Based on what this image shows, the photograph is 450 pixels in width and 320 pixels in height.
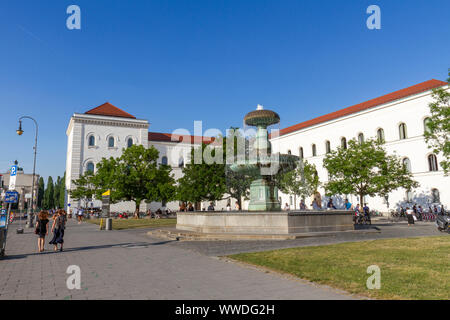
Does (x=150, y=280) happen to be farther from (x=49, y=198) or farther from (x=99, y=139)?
(x=49, y=198)

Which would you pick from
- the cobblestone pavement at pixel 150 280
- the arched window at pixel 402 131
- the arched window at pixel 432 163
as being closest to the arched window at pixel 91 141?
the arched window at pixel 402 131

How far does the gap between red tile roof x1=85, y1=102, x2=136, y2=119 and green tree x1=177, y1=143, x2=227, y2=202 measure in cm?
2792

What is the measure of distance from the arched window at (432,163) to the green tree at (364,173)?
3.27 m

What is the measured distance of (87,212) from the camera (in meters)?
49.9

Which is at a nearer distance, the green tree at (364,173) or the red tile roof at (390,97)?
the green tree at (364,173)

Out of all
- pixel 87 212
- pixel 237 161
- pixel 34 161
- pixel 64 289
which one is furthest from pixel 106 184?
pixel 64 289

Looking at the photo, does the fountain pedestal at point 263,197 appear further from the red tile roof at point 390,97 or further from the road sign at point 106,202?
the red tile roof at point 390,97

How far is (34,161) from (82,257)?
23.8 metres

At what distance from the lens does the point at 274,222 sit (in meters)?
14.4

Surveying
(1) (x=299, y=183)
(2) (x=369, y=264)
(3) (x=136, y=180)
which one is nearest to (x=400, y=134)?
(1) (x=299, y=183)

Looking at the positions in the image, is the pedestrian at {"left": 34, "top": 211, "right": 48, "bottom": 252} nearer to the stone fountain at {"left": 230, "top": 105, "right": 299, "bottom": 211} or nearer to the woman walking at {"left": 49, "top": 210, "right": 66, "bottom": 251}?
the woman walking at {"left": 49, "top": 210, "right": 66, "bottom": 251}

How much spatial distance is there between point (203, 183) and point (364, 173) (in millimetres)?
18907

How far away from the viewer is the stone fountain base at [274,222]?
14242 mm

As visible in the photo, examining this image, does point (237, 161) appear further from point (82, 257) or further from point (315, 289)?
point (315, 289)
